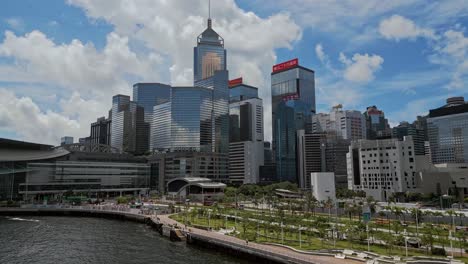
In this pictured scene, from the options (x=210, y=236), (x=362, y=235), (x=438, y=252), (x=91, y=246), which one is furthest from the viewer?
(x=210, y=236)

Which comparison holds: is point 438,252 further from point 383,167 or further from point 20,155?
point 20,155

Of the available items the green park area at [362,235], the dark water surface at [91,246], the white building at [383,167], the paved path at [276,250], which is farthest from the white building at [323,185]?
the paved path at [276,250]

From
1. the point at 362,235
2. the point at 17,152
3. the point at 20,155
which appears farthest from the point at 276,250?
the point at 17,152

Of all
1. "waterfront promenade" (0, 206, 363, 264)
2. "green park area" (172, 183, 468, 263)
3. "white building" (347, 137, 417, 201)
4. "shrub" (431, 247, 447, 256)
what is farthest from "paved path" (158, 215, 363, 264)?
"white building" (347, 137, 417, 201)

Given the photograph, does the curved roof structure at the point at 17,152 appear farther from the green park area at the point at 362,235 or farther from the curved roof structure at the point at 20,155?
the green park area at the point at 362,235

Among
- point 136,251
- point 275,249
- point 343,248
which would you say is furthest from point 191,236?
point 343,248
